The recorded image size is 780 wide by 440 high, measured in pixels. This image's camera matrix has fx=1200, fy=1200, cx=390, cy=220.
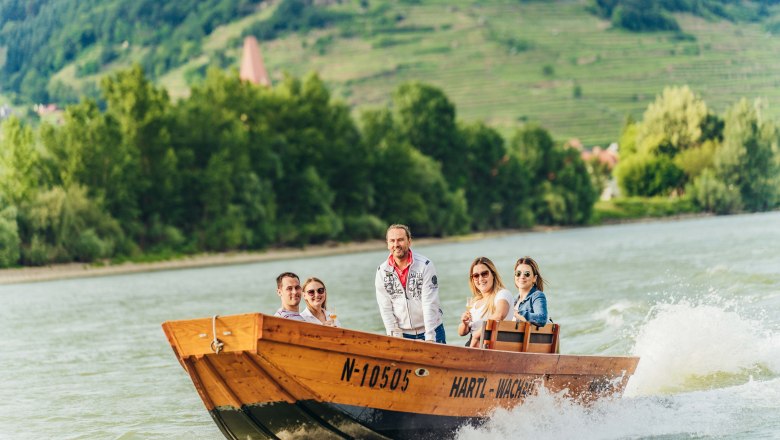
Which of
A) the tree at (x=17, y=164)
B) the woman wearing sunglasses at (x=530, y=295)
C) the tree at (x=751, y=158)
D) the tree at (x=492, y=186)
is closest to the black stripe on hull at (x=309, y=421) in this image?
the woman wearing sunglasses at (x=530, y=295)

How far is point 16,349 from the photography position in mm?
27031

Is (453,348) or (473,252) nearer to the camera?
(453,348)

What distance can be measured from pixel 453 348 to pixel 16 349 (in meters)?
18.3

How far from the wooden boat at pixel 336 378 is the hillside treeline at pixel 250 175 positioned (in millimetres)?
47522

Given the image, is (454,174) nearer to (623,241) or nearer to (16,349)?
(623,241)

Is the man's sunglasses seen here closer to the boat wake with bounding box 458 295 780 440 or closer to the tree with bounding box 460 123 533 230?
the boat wake with bounding box 458 295 780 440

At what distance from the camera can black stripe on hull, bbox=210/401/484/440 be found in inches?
429

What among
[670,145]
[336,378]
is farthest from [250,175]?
[336,378]

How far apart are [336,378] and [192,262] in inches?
2267

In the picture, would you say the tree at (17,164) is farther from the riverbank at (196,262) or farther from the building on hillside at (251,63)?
the building on hillside at (251,63)

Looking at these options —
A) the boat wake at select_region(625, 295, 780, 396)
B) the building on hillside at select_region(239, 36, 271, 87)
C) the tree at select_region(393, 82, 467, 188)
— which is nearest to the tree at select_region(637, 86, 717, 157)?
the tree at select_region(393, 82, 467, 188)

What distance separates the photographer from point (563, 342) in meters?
22.8

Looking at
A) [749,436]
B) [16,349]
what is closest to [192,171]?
[16,349]

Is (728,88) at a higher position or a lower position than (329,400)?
higher
